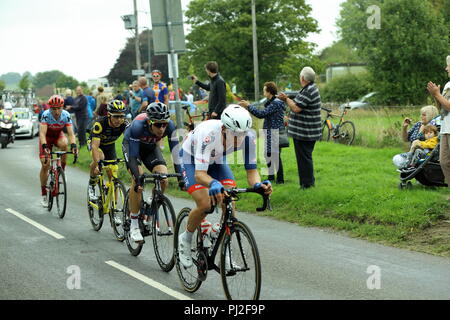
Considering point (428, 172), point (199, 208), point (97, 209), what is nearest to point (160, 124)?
point (199, 208)

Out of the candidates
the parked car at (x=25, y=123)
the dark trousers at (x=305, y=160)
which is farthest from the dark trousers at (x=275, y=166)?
the parked car at (x=25, y=123)

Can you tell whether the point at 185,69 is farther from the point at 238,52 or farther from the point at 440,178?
the point at 440,178

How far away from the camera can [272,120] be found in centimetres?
1260

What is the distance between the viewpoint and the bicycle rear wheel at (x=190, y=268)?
6.77 metres

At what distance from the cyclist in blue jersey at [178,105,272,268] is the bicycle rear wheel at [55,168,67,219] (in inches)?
211

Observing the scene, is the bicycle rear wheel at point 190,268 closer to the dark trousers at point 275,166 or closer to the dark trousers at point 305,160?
the dark trousers at point 305,160

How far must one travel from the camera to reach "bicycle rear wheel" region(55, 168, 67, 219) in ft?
38.6

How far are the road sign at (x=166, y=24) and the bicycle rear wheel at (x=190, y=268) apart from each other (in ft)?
22.3

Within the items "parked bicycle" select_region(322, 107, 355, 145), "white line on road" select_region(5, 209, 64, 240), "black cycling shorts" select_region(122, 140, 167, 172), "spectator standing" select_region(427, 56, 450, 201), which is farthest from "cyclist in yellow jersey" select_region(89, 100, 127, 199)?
"parked bicycle" select_region(322, 107, 355, 145)

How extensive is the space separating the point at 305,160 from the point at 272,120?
1322mm

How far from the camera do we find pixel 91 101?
25.9 meters

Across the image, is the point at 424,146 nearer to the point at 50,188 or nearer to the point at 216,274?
the point at 216,274
